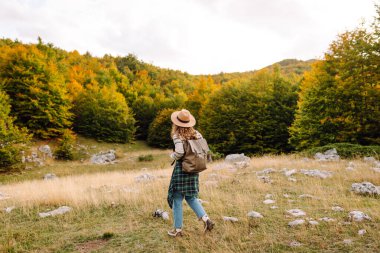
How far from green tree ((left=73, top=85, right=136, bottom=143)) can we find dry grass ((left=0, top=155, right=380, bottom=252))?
37.1m

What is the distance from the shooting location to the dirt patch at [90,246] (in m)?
5.14

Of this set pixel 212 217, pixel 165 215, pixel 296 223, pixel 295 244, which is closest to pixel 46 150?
pixel 165 215

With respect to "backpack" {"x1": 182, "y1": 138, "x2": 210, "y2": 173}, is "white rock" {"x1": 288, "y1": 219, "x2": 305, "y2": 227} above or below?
below

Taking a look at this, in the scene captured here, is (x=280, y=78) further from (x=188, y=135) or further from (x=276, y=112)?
(x=188, y=135)

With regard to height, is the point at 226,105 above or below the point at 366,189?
above

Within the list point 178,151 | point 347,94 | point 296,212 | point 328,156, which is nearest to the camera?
point 178,151

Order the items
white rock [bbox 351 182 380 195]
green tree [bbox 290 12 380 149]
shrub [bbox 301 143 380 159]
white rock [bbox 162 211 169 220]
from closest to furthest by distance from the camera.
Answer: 1. white rock [bbox 162 211 169 220]
2. white rock [bbox 351 182 380 195]
3. shrub [bbox 301 143 380 159]
4. green tree [bbox 290 12 380 149]

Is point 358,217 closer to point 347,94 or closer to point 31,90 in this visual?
point 347,94

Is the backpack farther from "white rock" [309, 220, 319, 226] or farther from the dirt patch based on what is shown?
"white rock" [309, 220, 319, 226]

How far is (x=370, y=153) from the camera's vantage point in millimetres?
15406

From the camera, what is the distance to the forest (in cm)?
1934

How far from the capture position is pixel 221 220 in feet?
20.8

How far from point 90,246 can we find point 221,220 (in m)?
2.76

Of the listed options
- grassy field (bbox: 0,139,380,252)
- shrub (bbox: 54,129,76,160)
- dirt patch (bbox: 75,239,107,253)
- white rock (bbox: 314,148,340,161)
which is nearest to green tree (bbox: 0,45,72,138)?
shrub (bbox: 54,129,76,160)
